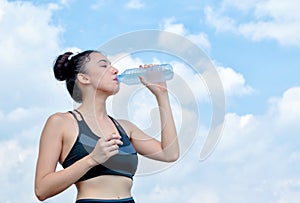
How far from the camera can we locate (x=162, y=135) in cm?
374

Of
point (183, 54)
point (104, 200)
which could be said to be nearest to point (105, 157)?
point (104, 200)

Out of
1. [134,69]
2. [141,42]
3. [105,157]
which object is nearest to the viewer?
[105,157]

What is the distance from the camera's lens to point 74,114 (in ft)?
11.6

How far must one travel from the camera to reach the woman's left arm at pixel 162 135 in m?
3.71

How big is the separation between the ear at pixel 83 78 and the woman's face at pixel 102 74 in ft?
0.05

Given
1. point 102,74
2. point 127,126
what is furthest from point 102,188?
point 102,74

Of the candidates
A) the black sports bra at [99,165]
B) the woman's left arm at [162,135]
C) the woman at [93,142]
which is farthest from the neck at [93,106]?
the woman's left arm at [162,135]

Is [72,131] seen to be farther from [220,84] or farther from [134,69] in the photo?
[220,84]

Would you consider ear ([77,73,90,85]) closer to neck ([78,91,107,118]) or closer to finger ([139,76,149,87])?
neck ([78,91,107,118])

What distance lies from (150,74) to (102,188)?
78 cm

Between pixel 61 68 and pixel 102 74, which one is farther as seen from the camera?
pixel 61 68

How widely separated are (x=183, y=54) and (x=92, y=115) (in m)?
0.61

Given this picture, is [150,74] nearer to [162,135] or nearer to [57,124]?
[162,135]

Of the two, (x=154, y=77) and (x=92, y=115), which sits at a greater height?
(x=154, y=77)
